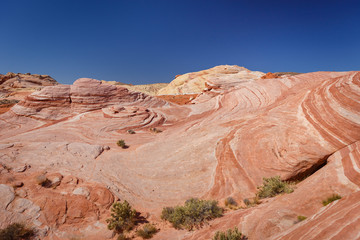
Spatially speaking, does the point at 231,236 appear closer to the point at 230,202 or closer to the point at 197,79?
the point at 230,202

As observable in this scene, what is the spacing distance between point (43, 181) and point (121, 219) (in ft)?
14.0

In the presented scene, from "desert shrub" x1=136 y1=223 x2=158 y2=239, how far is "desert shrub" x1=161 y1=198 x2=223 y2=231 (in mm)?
738

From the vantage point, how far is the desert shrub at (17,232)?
5.28 m

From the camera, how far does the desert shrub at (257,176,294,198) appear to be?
746 cm

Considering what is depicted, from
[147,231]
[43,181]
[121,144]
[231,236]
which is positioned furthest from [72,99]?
[231,236]

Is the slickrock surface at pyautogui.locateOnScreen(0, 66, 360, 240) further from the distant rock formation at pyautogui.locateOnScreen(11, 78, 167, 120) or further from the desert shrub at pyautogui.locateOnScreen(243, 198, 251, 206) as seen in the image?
the distant rock formation at pyautogui.locateOnScreen(11, 78, 167, 120)

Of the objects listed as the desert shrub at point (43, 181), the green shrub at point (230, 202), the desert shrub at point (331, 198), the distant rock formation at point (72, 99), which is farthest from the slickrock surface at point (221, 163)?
the distant rock formation at point (72, 99)

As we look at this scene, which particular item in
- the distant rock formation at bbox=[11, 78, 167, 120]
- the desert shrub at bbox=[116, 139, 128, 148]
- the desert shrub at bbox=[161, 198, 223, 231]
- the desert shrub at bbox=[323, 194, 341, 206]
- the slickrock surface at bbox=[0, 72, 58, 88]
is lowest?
the desert shrub at bbox=[323, 194, 341, 206]

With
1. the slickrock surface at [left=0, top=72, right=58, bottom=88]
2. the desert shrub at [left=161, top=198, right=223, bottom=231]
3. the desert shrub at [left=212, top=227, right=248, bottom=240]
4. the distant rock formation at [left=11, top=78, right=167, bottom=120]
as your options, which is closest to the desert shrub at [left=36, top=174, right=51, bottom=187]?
the desert shrub at [left=161, top=198, right=223, bottom=231]

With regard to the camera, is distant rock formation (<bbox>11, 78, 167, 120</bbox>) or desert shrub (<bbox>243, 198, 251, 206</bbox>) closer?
desert shrub (<bbox>243, 198, 251, 206</bbox>)

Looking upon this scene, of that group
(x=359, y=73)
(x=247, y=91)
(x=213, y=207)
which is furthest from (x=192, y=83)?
(x=213, y=207)

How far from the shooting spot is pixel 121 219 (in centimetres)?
657

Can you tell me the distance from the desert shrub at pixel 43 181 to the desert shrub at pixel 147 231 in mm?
4942

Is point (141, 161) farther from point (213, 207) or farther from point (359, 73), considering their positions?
point (359, 73)
